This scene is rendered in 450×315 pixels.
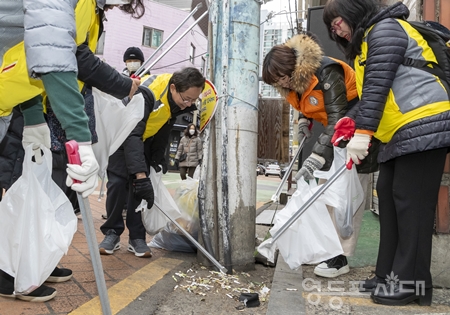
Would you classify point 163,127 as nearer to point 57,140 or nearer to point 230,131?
point 230,131

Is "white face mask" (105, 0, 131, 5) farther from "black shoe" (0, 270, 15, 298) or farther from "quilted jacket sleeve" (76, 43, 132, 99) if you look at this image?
"black shoe" (0, 270, 15, 298)

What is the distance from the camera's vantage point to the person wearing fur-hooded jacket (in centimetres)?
276

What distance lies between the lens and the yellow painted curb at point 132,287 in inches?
81.1

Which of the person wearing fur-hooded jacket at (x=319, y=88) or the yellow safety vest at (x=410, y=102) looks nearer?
the yellow safety vest at (x=410, y=102)

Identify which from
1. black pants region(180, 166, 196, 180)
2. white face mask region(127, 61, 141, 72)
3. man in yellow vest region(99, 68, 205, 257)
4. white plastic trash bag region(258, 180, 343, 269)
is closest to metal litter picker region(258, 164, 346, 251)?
white plastic trash bag region(258, 180, 343, 269)

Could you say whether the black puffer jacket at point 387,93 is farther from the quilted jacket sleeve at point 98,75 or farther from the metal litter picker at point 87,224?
the metal litter picker at point 87,224

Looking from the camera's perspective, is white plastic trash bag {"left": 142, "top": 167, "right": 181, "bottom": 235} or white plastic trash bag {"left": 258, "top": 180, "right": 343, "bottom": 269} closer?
white plastic trash bag {"left": 258, "top": 180, "right": 343, "bottom": 269}

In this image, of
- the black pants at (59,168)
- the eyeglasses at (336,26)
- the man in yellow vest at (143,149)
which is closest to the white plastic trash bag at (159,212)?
the man in yellow vest at (143,149)

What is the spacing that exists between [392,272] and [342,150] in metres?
0.82

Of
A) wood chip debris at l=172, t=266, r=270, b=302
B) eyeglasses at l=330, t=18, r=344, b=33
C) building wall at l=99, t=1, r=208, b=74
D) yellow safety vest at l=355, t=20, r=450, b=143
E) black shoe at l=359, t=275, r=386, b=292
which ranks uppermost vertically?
building wall at l=99, t=1, r=208, b=74

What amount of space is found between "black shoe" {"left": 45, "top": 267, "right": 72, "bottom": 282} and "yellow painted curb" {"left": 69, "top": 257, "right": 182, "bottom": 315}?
32 centimetres

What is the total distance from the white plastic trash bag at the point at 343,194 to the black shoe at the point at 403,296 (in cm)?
58

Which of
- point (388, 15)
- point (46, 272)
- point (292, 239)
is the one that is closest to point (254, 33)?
point (388, 15)

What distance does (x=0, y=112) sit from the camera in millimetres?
1921
